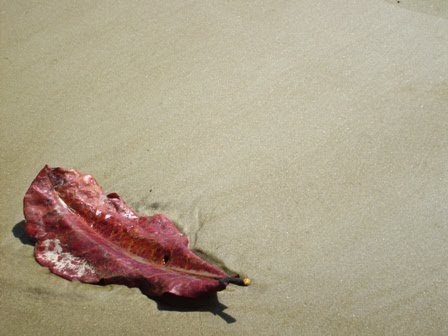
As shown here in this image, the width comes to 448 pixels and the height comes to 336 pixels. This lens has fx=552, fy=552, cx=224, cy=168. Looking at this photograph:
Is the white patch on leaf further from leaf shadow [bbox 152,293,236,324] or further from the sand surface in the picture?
leaf shadow [bbox 152,293,236,324]

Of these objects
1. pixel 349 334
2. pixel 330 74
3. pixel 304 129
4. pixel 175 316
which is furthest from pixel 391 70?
pixel 175 316

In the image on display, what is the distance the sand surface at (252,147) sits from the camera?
52.1 inches

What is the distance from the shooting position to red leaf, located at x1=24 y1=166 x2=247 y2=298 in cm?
128

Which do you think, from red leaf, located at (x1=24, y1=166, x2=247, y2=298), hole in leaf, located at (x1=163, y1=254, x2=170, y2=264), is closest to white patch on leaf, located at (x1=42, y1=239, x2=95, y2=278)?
red leaf, located at (x1=24, y1=166, x2=247, y2=298)

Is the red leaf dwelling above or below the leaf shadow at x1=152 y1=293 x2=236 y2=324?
above

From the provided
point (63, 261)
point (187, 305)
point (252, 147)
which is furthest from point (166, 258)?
point (252, 147)

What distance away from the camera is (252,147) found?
71.2 inches

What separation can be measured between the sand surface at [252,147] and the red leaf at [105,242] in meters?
0.05

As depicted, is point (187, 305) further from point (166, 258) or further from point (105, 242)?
point (105, 242)

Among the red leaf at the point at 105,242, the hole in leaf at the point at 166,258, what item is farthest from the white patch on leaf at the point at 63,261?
the hole in leaf at the point at 166,258

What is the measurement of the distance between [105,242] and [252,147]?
64cm

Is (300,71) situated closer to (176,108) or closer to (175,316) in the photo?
(176,108)

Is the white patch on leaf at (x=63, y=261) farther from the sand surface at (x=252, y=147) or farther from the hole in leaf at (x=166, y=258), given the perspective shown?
the hole in leaf at (x=166, y=258)

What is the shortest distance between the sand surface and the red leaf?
0.05m
